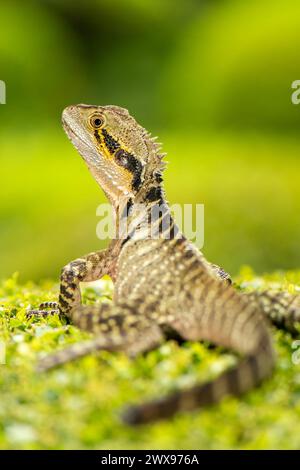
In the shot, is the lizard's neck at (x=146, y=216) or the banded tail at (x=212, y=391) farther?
the lizard's neck at (x=146, y=216)

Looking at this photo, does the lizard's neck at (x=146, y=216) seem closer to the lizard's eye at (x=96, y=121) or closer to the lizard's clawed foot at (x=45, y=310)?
the lizard's eye at (x=96, y=121)

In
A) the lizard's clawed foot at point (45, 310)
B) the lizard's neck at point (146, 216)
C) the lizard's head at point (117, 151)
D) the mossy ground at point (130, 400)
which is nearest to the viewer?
the mossy ground at point (130, 400)

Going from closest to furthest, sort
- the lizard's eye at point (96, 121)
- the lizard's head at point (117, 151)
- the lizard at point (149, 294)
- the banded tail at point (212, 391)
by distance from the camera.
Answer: the banded tail at point (212, 391)
the lizard at point (149, 294)
the lizard's head at point (117, 151)
the lizard's eye at point (96, 121)

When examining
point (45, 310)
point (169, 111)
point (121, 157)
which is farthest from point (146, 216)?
point (169, 111)

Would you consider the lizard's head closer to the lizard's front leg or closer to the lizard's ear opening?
the lizard's ear opening

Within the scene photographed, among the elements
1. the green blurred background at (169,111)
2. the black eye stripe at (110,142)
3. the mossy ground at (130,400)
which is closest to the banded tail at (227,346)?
the mossy ground at (130,400)

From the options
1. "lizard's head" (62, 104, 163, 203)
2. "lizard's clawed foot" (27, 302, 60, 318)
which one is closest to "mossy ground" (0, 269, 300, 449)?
"lizard's clawed foot" (27, 302, 60, 318)
